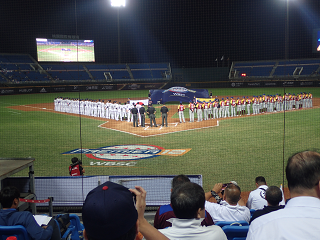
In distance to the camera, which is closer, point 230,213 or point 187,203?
point 187,203

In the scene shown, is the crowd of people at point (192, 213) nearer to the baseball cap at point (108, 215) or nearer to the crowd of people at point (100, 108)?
the baseball cap at point (108, 215)

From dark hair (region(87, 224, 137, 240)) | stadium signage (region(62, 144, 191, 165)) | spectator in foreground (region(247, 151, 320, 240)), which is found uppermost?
spectator in foreground (region(247, 151, 320, 240))

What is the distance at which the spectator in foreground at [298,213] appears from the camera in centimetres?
138

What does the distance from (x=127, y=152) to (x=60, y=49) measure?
3127 centimetres

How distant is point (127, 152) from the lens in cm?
1164

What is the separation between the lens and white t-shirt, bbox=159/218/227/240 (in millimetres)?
2014

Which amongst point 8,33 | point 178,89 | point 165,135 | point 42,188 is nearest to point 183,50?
point 178,89

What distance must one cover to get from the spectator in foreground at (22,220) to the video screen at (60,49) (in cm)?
3688

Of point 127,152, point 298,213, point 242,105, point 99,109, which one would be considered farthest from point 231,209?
point 99,109

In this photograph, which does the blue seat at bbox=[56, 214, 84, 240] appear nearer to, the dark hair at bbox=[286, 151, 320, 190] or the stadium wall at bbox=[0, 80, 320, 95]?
the dark hair at bbox=[286, 151, 320, 190]

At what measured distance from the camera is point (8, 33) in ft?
122

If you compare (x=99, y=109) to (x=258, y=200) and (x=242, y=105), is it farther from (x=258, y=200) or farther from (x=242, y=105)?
(x=258, y=200)

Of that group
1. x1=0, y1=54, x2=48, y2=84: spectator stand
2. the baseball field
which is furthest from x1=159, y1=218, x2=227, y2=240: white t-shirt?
x1=0, y1=54, x2=48, y2=84: spectator stand

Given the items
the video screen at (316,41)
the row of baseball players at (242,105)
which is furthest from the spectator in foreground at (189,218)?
the video screen at (316,41)
